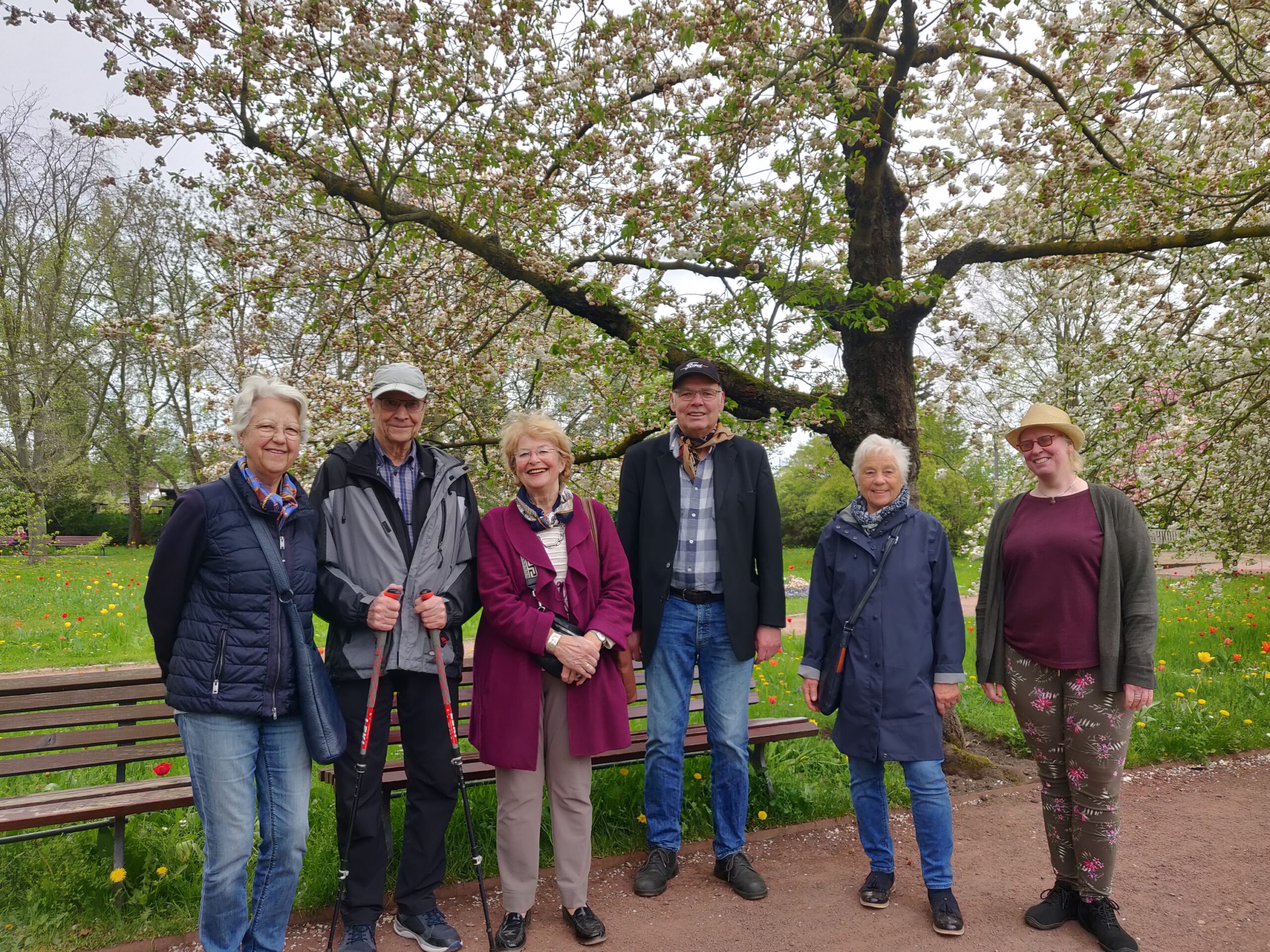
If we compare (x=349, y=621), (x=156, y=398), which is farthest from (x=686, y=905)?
(x=156, y=398)

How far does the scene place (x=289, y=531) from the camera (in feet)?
9.67

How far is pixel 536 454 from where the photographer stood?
3.39 metres

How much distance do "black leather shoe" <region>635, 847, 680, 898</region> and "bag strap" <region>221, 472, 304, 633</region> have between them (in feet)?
6.40

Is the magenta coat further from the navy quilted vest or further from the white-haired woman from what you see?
the white-haired woman

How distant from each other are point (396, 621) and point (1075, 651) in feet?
9.12

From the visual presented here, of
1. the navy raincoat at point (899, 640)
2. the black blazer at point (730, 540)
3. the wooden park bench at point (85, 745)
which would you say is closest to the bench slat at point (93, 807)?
the wooden park bench at point (85, 745)

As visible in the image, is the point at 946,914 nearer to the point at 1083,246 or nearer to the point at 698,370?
the point at 698,370

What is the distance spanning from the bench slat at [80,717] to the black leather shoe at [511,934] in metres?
1.92

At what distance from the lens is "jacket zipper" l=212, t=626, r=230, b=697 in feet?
8.73

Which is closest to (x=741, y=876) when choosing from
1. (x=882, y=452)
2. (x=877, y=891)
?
(x=877, y=891)

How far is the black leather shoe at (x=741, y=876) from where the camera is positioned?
3570mm

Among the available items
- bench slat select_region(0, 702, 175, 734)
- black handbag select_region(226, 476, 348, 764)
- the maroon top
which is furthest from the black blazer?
bench slat select_region(0, 702, 175, 734)

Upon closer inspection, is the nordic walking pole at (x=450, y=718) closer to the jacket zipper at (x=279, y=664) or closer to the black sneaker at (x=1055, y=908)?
the jacket zipper at (x=279, y=664)

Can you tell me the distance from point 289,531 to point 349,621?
43 cm
